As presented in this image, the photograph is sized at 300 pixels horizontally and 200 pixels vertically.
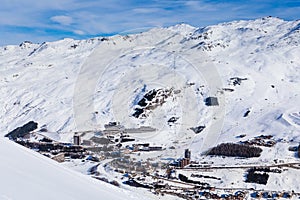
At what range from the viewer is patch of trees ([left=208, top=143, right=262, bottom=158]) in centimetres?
2120

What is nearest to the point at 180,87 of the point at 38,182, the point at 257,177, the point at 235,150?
the point at 235,150

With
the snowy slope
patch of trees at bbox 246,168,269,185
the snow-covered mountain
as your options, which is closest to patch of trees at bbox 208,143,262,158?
the snow-covered mountain

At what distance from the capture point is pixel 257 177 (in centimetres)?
1755

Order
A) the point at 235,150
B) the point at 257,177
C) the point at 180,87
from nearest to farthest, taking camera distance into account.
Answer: the point at 257,177, the point at 235,150, the point at 180,87

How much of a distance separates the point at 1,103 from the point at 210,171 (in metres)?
25.4

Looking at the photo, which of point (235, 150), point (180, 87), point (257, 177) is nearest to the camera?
point (257, 177)

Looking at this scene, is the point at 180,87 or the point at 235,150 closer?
the point at 235,150

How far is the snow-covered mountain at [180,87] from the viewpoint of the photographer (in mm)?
26156

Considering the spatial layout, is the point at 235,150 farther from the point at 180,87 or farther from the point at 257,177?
the point at 180,87

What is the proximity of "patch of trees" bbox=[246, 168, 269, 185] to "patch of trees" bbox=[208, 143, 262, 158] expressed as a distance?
3.11 m

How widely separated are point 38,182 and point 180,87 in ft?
97.6

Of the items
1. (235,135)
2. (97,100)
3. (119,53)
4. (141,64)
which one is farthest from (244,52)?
(235,135)

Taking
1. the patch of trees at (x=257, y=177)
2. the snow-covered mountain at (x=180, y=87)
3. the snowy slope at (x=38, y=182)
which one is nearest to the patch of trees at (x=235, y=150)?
the snow-covered mountain at (x=180, y=87)

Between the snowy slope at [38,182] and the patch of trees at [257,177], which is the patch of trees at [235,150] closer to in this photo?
the patch of trees at [257,177]
